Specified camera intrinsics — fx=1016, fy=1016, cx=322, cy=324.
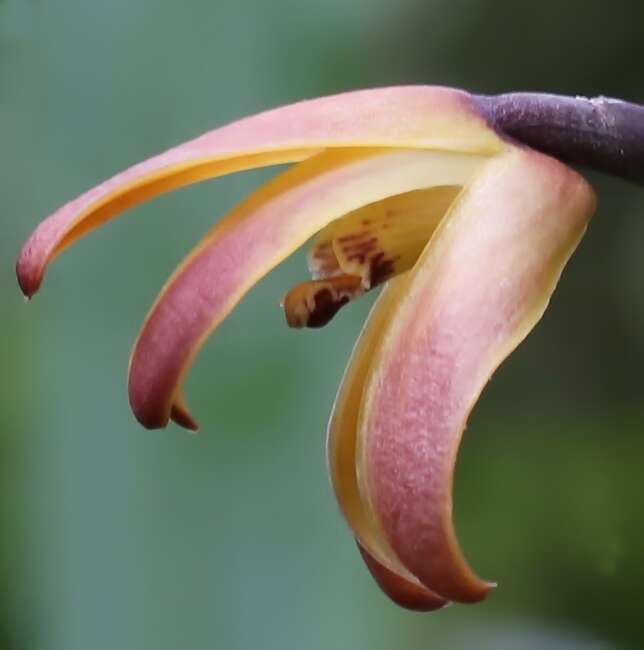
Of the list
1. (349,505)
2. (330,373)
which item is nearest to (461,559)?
(349,505)

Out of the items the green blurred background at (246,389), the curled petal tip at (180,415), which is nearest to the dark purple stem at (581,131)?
the curled petal tip at (180,415)

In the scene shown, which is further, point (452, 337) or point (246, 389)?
point (246, 389)

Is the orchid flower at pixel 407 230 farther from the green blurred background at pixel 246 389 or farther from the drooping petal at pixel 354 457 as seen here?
the green blurred background at pixel 246 389

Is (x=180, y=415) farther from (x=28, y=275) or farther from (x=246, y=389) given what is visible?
(x=246, y=389)

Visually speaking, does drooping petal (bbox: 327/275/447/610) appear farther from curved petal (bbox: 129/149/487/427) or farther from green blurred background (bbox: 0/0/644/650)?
green blurred background (bbox: 0/0/644/650)

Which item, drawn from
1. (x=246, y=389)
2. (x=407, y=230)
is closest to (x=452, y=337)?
(x=407, y=230)

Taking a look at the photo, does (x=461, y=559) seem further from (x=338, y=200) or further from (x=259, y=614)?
(x=259, y=614)

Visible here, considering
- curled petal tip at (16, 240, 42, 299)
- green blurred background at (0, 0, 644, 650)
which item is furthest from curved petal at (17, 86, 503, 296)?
green blurred background at (0, 0, 644, 650)

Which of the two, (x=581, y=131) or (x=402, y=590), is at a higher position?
(x=581, y=131)
